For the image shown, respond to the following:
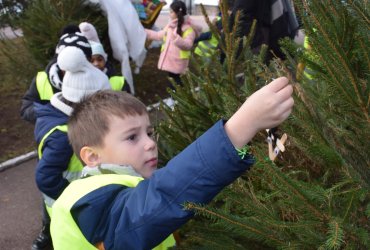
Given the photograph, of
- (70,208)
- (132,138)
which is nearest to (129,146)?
(132,138)

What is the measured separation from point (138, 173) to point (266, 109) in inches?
29.5

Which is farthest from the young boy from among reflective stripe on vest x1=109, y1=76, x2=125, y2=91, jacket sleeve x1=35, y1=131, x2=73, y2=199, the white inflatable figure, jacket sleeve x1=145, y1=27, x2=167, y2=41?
jacket sleeve x1=145, y1=27, x2=167, y2=41

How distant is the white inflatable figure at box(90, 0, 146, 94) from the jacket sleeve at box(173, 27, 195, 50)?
0.50 m

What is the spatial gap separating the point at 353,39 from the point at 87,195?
939 millimetres

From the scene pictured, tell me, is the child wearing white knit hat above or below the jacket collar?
below

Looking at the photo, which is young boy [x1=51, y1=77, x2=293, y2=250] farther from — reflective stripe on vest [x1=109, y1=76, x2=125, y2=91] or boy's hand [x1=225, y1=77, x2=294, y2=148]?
reflective stripe on vest [x1=109, y1=76, x2=125, y2=91]

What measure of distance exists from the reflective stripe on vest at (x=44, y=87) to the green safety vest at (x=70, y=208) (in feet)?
6.33

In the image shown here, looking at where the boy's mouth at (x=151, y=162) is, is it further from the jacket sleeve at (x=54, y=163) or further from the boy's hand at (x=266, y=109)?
the jacket sleeve at (x=54, y=163)

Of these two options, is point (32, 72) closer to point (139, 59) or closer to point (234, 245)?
point (139, 59)

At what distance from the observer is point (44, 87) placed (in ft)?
11.3

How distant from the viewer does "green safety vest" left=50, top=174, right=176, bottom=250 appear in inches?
60.0

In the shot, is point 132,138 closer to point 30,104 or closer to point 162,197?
point 162,197

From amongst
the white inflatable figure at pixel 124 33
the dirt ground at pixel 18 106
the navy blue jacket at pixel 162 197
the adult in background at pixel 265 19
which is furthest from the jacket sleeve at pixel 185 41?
the navy blue jacket at pixel 162 197

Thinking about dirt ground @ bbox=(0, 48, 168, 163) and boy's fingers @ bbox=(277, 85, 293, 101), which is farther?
dirt ground @ bbox=(0, 48, 168, 163)
